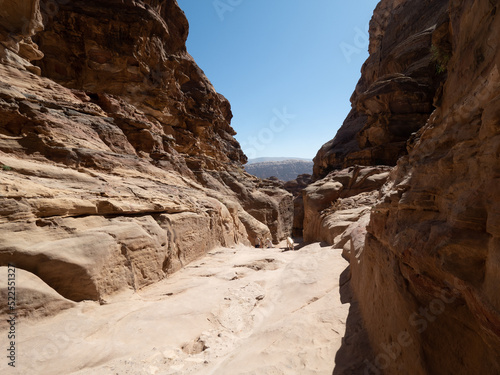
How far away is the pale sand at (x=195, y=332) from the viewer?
240 cm

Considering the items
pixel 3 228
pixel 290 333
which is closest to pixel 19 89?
pixel 3 228

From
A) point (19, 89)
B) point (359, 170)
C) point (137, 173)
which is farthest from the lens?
point (359, 170)

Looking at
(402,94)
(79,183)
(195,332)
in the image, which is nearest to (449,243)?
(195,332)

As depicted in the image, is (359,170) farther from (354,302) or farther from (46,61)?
(46,61)

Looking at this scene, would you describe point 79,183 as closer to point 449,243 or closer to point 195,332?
point 195,332

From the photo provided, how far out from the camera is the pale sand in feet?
7.87

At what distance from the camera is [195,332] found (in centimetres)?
324

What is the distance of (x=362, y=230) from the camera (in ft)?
17.3

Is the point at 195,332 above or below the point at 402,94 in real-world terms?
below

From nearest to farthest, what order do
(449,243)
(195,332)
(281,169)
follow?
1. (449,243)
2. (195,332)
3. (281,169)

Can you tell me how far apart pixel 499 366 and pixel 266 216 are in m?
18.5

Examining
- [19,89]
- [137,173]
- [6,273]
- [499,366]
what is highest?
[19,89]

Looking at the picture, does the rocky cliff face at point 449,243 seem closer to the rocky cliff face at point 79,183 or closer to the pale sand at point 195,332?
the pale sand at point 195,332

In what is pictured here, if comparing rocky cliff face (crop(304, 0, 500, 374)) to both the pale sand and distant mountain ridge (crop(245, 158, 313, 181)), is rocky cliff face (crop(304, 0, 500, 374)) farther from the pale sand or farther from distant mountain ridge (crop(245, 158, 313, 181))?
distant mountain ridge (crop(245, 158, 313, 181))
